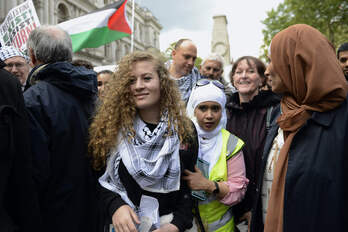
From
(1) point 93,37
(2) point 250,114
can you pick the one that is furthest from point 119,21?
(2) point 250,114

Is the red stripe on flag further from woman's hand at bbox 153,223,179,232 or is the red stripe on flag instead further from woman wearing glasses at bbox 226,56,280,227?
woman's hand at bbox 153,223,179,232

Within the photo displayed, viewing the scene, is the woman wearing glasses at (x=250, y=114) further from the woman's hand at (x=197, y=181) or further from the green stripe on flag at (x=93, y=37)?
the green stripe on flag at (x=93, y=37)

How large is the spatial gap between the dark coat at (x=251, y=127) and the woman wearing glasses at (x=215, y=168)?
0.19 metres

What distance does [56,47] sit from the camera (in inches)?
82.9

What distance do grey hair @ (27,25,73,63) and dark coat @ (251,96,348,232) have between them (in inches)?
66.8

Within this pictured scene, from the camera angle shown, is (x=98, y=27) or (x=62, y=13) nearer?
(x=98, y=27)

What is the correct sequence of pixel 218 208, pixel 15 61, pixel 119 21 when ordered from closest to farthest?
pixel 218 208, pixel 15 61, pixel 119 21

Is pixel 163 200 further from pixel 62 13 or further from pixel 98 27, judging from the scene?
pixel 62 13

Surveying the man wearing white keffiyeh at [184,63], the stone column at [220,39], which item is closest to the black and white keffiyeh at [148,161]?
the man wearing white keffiyeh at [184,63]

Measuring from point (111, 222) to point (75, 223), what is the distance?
0.28 m

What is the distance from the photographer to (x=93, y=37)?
6.16 metres

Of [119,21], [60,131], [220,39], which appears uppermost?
[220,39]

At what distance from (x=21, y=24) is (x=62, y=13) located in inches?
900

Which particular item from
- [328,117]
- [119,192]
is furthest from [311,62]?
[119,192]
